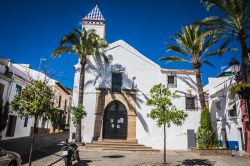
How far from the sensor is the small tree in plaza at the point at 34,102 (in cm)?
903

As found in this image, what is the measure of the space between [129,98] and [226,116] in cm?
1028

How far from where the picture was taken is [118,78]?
2052 centimetres

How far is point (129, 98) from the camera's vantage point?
19.8m

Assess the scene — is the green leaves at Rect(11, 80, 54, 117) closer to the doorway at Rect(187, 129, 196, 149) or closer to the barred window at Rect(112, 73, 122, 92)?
the barred window at Rect(112, 73, 122, 92)

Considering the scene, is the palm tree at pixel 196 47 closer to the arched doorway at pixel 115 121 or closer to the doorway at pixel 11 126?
the arched doorway at pixel 115 121

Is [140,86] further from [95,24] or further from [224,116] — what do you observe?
[224,116]

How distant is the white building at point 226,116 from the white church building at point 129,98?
136 inches

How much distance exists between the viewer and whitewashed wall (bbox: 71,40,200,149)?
19016 mm

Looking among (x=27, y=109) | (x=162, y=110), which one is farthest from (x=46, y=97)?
(x=162, y=110)

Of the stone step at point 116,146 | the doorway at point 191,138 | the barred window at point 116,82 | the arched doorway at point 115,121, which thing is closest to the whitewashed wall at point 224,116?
the doorway at point 191,138

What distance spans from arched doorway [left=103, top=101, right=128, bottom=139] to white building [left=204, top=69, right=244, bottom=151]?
1015 cm

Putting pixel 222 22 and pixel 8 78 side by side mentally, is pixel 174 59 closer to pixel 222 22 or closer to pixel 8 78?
pixel 222 22

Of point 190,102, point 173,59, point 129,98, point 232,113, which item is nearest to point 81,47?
point 129,98

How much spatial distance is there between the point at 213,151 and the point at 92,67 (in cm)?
1281
